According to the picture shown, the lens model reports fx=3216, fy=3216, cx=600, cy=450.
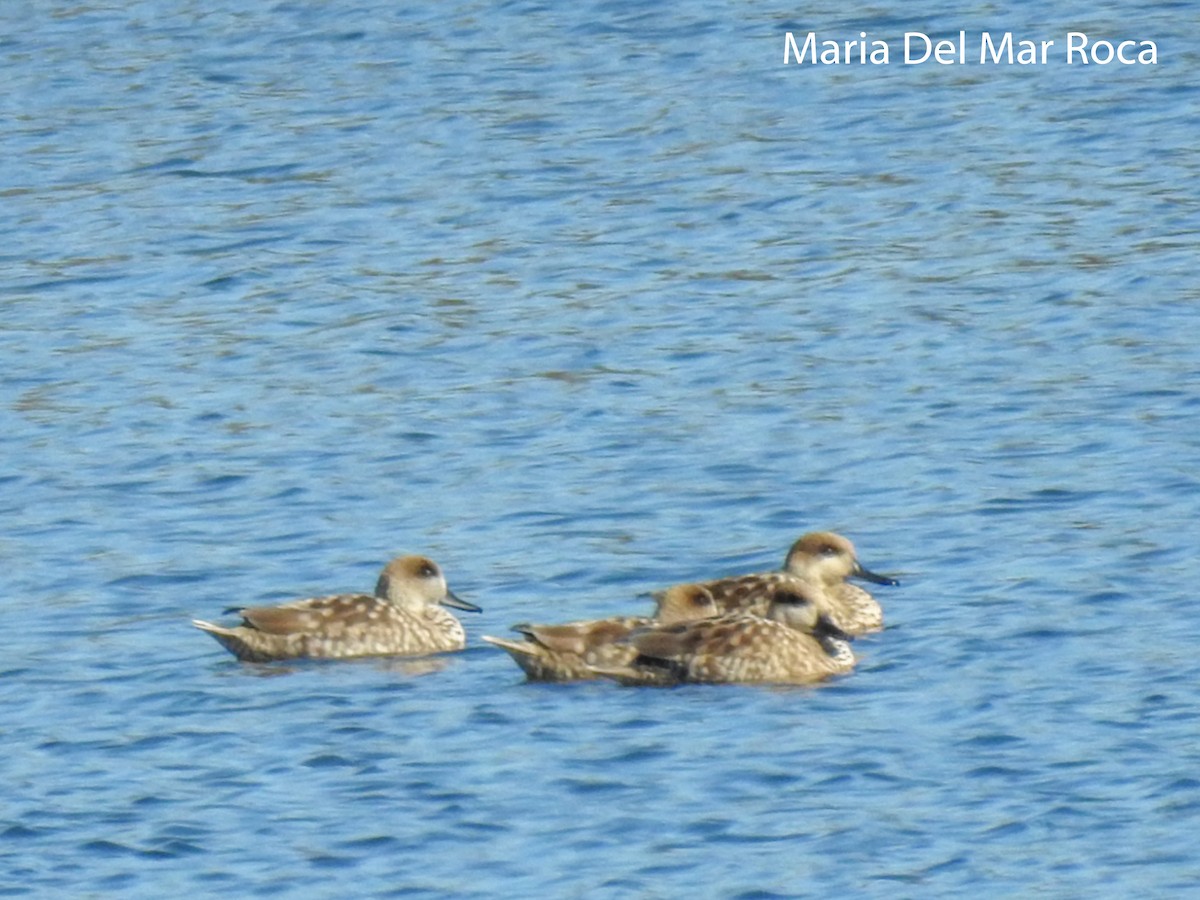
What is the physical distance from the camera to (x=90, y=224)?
22000 millimetres

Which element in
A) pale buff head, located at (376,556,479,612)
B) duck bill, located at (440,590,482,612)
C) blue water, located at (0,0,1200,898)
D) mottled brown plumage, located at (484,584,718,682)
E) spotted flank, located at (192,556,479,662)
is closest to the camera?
blue water, located at (0,0,1200,898)

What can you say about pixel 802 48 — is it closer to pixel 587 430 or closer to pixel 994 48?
pixel 994 48

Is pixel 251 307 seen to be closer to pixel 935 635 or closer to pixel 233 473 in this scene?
pixel 233 473

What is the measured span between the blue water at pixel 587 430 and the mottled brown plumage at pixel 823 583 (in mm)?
219

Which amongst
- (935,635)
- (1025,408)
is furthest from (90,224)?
(935,635)

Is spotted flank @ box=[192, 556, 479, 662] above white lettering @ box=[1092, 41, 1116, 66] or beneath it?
beneath

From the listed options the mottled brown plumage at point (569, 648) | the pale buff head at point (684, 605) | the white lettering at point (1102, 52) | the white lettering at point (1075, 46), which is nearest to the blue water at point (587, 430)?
the mottled brown plumage at point (569, 648)

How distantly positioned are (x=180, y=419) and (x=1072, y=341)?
16.0ft

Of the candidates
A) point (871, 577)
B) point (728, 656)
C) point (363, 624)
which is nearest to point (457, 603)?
point (363, 624)

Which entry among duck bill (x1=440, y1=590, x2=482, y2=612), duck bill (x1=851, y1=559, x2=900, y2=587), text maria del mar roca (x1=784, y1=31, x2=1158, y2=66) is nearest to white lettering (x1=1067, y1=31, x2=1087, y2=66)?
text maria del mar roca (x1=784, y1=31, x2=1158, y2=66)

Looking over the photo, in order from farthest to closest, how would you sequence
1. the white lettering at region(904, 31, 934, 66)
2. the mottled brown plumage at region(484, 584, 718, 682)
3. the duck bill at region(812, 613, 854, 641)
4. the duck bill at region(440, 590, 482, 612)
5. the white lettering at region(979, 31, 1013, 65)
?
1. the white lettering at region(904, 31, 934, 66)
2. the white lettering at region(979, 31, 1013, 65)
3. the duck bill at region(440, 590, 482, 612)
4. the duck bill at region(812, 613, 854, 641)
5. the mottled brown plumage at region(484, 584, 718, 682)

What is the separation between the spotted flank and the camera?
13.1 m

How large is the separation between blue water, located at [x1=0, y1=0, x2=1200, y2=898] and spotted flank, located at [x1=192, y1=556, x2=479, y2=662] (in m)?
0.19

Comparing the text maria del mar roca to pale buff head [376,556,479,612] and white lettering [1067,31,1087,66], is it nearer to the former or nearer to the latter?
white lettering [1067,31,1087,66]
